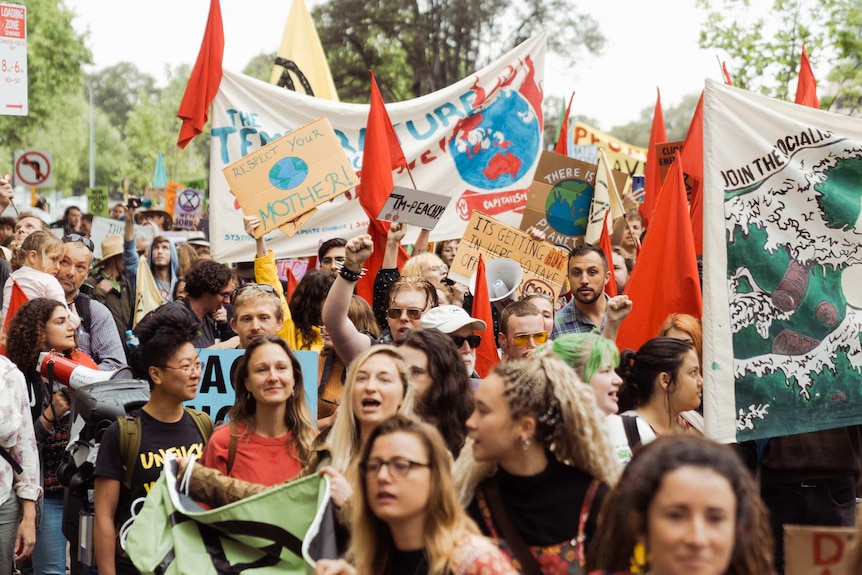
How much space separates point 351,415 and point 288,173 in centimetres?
431

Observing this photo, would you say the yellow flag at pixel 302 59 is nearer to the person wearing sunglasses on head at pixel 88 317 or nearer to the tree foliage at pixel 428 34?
the person wearing sunglasses on head at pixel 88 317

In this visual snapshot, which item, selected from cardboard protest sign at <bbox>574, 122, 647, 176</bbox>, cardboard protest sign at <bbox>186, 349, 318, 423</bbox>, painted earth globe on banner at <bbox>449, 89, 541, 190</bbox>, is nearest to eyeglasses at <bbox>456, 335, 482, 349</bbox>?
cardboard protest sign at <bbox>186, 349, 318, 423</bbox>

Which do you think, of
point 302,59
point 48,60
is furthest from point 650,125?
point 302,59

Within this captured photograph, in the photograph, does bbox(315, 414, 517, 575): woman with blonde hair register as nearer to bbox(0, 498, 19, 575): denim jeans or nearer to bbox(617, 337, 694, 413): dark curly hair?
bbox(617, 337, 694, 413): dark curly hair

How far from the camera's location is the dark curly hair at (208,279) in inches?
264

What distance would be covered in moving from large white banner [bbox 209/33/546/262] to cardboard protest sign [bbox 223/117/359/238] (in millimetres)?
1013

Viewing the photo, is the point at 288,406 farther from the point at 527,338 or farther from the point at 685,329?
the point at 685,329

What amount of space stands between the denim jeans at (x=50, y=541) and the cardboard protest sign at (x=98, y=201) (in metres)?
12.7

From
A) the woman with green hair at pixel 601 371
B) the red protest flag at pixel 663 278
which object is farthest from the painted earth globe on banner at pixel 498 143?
the woman with green hair at pixel 601 371

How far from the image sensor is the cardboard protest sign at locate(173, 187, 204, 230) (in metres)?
17.6

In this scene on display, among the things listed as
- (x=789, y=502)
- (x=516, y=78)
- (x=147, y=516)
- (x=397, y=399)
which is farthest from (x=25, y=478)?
(x=516, y=78)

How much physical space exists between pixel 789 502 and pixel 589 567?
9.17 ft

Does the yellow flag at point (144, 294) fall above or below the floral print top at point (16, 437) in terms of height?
above

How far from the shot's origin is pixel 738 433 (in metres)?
5.23
